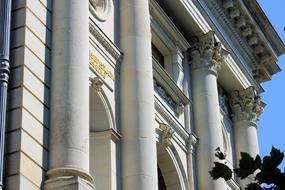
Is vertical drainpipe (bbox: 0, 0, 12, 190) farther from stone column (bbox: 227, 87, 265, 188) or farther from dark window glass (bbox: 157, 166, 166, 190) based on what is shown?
stone column (bbox: 227, 87, 265, 188)

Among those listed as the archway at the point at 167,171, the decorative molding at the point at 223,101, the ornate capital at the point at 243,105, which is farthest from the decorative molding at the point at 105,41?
the ornate capital at the point at 243,105

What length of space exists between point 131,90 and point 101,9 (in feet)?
8.51

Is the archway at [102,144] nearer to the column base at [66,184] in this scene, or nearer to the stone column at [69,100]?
the stone column at [69,100]

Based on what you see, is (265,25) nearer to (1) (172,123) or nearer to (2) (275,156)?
(1) (172,123)

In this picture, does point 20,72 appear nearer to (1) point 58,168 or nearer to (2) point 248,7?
(1) point 58,168

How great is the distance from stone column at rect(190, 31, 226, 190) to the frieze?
584 centimetres

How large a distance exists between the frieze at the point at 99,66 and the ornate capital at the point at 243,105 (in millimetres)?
10994

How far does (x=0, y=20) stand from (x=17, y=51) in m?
0.73

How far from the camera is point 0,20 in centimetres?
1891

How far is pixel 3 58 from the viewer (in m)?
18.3


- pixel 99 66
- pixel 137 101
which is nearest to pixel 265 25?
pixel 137 101

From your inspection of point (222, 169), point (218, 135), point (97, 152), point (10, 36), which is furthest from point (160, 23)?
point (222, 169)

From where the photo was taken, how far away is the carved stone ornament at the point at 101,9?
24.4 metres

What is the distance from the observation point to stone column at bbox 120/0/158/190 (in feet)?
74.3
